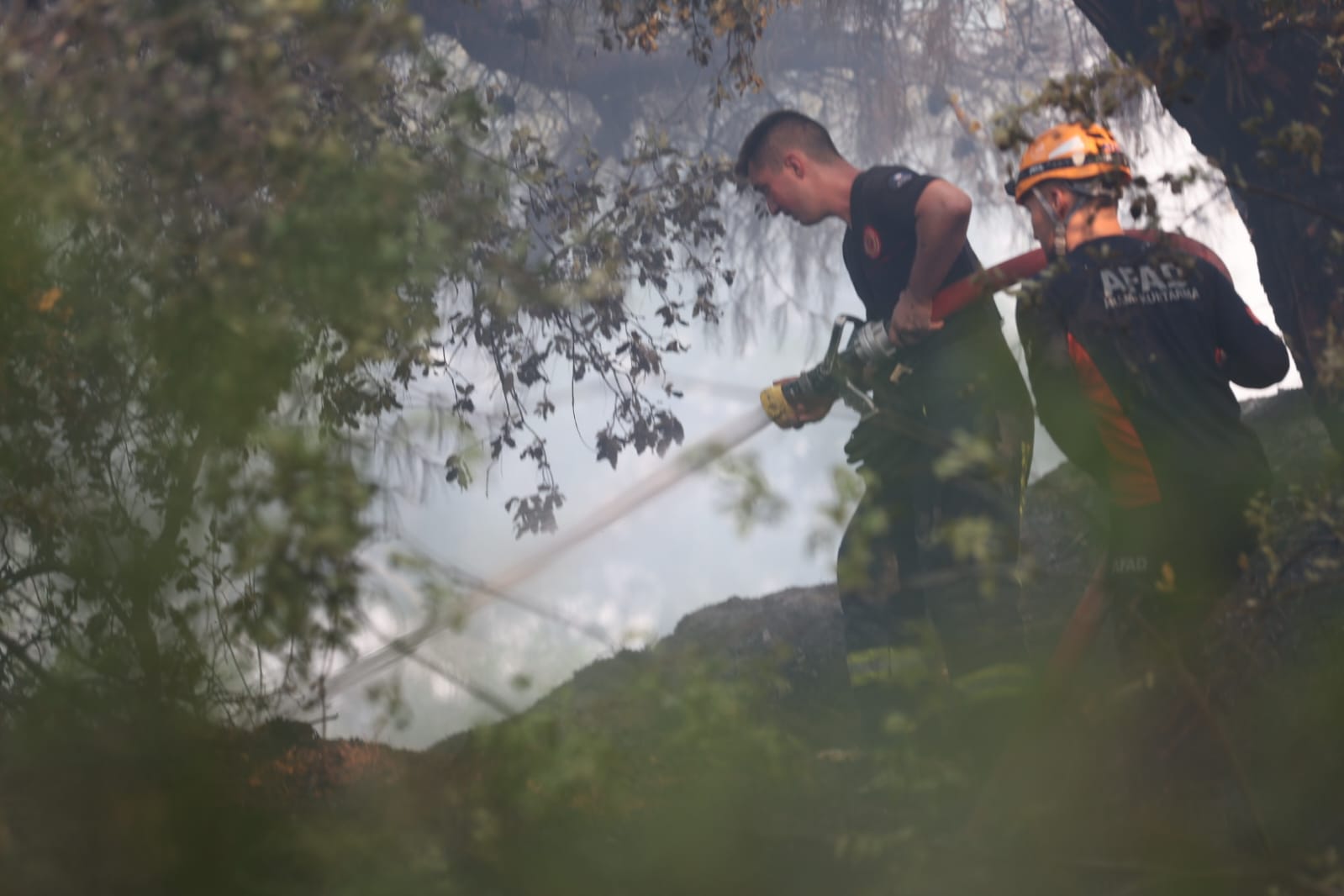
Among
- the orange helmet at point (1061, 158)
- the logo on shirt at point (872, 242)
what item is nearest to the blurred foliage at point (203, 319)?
the logo on shirt at point (872, 242)

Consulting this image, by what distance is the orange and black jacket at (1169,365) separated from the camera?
2.29 meters

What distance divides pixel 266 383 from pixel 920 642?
168cm

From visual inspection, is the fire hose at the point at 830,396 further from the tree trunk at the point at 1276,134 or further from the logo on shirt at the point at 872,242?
the tree trunk at the point at 1276,134

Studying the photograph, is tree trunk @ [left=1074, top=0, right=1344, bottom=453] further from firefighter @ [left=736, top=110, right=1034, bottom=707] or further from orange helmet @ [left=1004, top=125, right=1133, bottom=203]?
firefighter @ [left=736, top=110, right=1034, bottom=707]

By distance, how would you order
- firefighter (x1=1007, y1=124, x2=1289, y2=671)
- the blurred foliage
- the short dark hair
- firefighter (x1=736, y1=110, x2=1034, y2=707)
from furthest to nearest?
the short dark hair < firefighter (x1=736, y1=110, x2=1034, y2=707) < firefighter (x1=1007, y1=124, x2=1289, y2=671) < the blurred foliage

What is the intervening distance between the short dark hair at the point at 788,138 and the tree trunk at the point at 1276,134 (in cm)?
75

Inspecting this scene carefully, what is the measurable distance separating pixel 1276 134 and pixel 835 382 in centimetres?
110

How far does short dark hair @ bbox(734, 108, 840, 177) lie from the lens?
3.05m

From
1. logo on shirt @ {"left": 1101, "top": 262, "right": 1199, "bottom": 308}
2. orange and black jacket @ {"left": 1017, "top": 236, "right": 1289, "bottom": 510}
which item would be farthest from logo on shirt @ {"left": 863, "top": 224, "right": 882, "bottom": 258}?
logo on shirt @ {"left": 1101, "top": 262, "right": 1199, "bottom": 308}

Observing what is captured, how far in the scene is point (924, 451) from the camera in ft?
9.17

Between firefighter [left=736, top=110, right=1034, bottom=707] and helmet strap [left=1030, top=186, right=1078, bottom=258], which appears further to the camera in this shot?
firefighter [left=736, top=110, right=1034, bottom=707]

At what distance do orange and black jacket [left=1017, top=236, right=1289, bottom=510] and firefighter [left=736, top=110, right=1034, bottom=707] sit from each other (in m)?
0.33

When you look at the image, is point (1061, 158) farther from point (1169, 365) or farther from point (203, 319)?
point (203, 319)

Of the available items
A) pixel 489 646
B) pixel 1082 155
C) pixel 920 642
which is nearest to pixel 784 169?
pixel 1082 155
